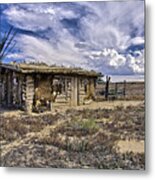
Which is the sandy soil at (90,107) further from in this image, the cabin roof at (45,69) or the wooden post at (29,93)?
the cabin roof at (45,69)

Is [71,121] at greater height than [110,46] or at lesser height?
lesser

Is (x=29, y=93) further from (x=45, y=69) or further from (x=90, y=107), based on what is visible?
(x=90, y=107)

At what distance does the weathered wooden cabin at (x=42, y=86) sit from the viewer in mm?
2271

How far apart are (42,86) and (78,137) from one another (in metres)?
0.32

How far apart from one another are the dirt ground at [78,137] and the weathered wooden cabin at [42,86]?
48mm

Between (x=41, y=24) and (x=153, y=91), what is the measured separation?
0.66 m

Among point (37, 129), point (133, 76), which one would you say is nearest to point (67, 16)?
point (133, 76)

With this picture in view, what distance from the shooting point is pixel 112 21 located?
2.22 meters

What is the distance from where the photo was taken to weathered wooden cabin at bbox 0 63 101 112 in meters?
2.27

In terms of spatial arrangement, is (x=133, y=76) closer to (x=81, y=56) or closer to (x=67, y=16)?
(x=81, y=56)

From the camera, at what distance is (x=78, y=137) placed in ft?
7.37

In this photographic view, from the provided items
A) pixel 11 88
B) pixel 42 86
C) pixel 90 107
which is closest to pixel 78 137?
pixel 90 107

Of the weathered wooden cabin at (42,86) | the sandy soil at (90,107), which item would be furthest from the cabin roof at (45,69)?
the sandy soil at (90,107)

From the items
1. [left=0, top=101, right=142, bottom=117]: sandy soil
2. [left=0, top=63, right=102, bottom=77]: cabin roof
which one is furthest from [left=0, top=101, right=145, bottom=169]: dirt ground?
[left=0, top=63, right=102, bottom=77]: cabin roof
